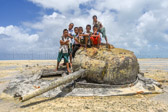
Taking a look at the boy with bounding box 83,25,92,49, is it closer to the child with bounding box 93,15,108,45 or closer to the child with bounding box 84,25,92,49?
the child with bounding box 84,25,92,49

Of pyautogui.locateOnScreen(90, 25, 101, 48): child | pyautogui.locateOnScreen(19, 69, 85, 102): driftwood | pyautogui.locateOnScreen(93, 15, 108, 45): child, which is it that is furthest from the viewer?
pyautogui.locateOnScreen(93, 15, 108, 45): child

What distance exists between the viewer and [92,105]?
450cm

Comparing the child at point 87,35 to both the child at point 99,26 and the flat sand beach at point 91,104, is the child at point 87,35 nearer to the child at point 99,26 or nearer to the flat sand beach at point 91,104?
the child at point 99,26

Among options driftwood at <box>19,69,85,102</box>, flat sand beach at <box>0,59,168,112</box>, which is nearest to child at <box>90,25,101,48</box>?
driftwood at <box>19,69,85,102</box>

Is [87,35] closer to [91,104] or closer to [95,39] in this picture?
[95,39]

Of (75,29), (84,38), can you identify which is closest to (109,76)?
(84,38)

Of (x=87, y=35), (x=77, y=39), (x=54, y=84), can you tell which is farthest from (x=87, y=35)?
(x=54, y=84)

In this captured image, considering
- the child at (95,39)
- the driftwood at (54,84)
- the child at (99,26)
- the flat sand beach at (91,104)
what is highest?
the child at (99,26)

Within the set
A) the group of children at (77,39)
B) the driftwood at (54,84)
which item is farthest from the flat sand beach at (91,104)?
the group of children at (77,39)

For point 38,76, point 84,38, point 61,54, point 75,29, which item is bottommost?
point 38,76

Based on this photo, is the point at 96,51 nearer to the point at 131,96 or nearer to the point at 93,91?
the point at 93,91

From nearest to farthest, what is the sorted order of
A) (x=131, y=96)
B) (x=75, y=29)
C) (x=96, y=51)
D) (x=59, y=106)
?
(x=59, y=106), (x=131, y=96), (x=96, y=51), (x=75, y=29)

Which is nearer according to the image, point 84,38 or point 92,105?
point 92,105

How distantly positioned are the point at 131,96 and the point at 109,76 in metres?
1.09
